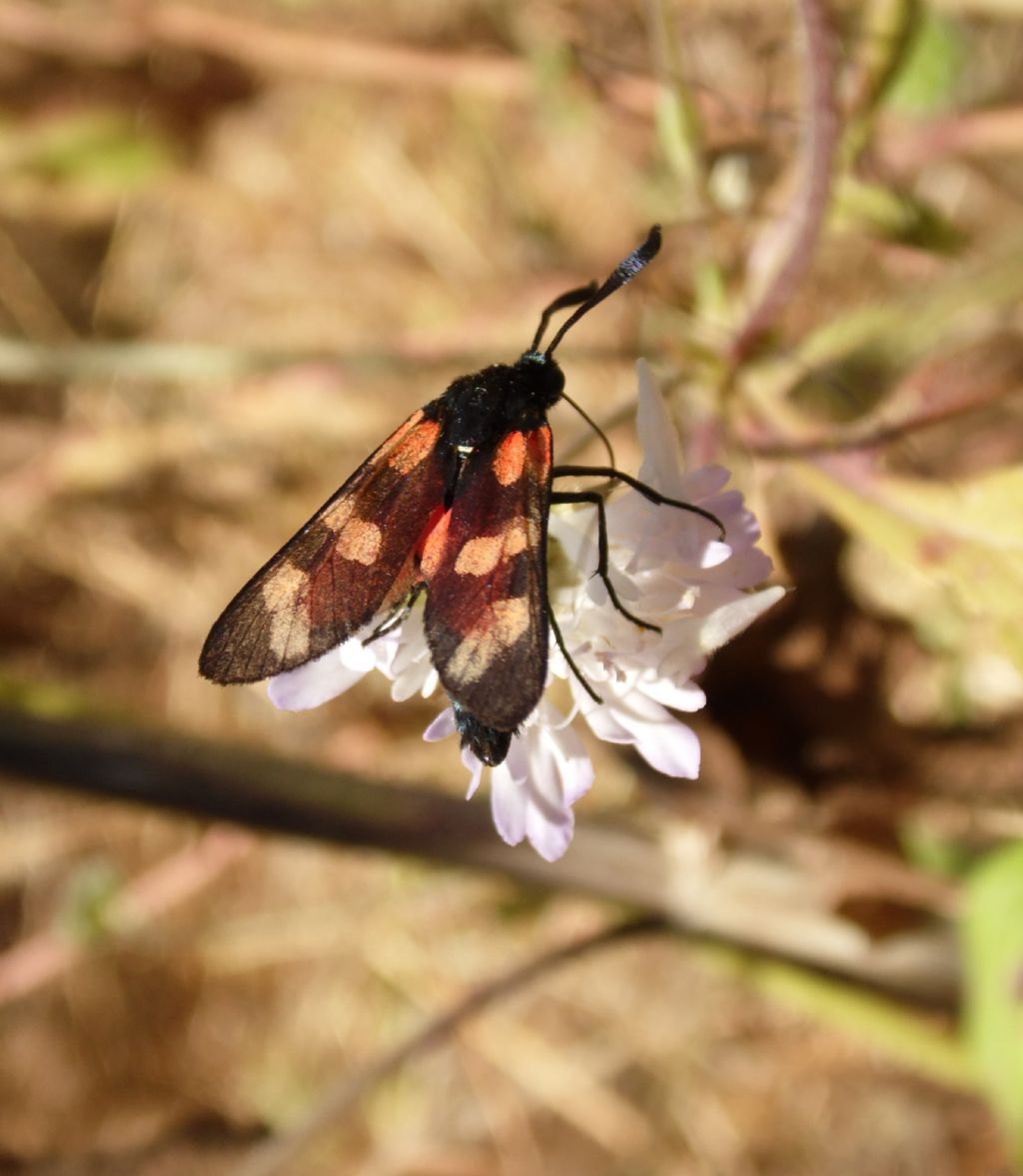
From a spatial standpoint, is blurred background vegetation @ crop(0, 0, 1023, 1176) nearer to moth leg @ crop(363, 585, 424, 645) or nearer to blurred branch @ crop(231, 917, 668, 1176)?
blurred branch @ crop(231, 917, 668, 1176)

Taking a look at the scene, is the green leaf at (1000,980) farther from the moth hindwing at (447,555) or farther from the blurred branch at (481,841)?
the moth hindwing at (447,555)

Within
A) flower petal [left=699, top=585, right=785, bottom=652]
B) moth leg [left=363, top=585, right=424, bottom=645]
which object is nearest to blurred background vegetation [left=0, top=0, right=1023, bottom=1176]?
flower petal [left=699, top=585, right=785, bottom=652]

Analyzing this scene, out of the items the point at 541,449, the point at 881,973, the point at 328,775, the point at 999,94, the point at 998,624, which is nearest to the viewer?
the point at 541,449

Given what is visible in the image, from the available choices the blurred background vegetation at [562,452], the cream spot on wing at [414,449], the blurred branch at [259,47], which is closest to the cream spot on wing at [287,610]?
the cream spot on wing at [414,449]

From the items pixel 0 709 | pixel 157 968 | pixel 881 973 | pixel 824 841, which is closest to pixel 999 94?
pixel 824 841

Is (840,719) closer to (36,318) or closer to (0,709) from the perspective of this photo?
(0,709)
